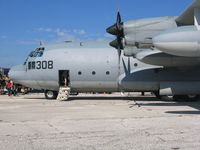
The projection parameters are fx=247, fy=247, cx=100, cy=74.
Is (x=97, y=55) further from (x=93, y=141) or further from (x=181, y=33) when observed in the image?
(x=93, y=141)

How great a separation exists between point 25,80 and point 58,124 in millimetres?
11065

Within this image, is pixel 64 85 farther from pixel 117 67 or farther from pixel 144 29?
pixel 144 29

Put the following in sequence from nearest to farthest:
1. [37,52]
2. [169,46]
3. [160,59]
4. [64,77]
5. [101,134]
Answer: [101,134]
[169,46]
[160,59]
[64,77]
[37,52]

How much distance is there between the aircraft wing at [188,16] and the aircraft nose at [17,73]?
39.6ft

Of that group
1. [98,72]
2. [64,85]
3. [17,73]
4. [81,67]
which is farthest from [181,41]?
[17,73]

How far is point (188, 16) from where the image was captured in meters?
11.5

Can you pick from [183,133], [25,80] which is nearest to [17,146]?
[183,133]

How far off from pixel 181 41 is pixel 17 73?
13.2 meters

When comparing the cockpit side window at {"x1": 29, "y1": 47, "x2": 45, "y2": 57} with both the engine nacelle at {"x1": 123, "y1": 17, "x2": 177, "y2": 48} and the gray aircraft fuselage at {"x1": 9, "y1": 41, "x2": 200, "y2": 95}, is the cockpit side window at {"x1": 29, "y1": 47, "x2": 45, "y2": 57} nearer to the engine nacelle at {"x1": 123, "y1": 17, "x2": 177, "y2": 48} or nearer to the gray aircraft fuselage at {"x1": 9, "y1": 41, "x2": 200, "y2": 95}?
the gray aircraft fuselage at {"x1": 9, "y1": 41, "x2": 200, "y2": 95}

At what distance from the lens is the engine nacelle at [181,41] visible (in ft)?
32.9

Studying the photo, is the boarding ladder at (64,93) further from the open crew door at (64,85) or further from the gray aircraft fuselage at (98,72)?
the gray aircraft fuselage at (98,72)

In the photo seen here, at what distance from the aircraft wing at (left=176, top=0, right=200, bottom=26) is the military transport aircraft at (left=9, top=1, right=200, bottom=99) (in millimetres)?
664

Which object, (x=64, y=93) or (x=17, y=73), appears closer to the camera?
(x=64, y=93)

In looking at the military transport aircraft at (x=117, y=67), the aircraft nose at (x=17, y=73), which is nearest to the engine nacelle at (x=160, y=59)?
the military transport aircraft at (x=117, y=67)
